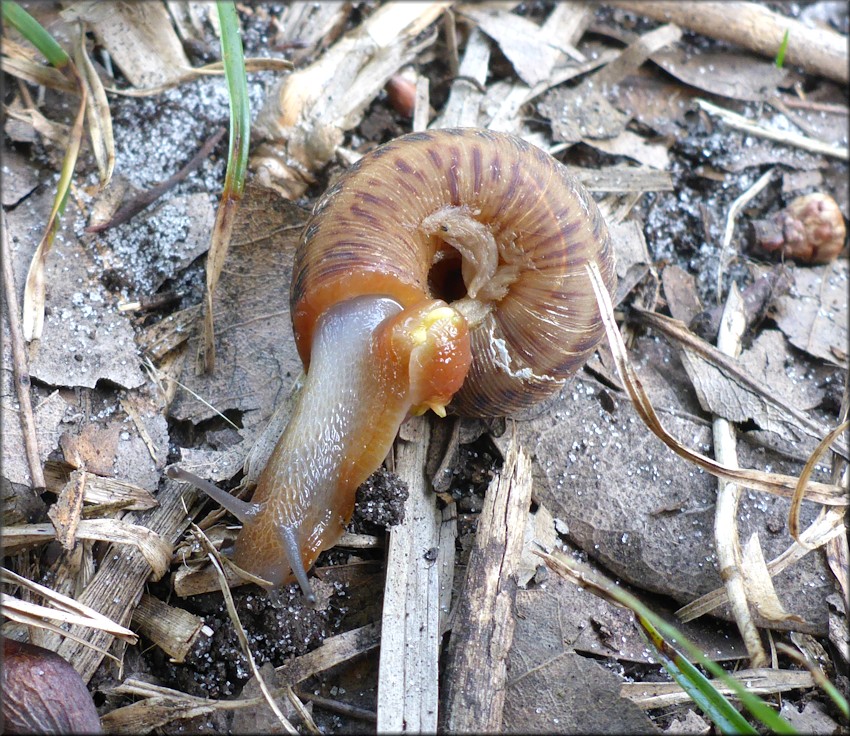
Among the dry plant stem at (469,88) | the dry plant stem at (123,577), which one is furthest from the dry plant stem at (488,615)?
the dry plant stem at (469,88)

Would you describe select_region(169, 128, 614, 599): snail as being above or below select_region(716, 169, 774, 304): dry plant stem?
above

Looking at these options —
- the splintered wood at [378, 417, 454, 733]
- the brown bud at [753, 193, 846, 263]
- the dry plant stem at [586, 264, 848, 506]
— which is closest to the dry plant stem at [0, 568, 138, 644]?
the splintered wood at [378, 417, 454, 733]

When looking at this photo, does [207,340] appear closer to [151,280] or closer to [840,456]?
[151,280]

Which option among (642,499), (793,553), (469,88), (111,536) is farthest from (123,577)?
(469,88)

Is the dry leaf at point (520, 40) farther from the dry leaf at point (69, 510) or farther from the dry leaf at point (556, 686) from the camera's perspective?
the dry leaf at point (69, 510)

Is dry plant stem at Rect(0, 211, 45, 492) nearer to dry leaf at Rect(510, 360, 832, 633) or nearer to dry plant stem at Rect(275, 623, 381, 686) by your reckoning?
dry plant stem at Rect(275, 623, 381, 686)

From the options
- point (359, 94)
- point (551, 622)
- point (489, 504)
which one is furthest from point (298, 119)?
point (551, 622)

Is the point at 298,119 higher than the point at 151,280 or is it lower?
higher
